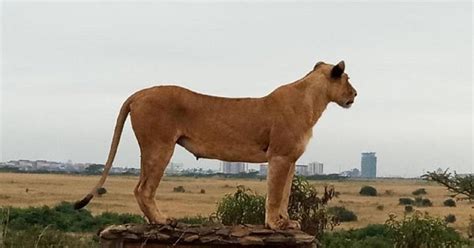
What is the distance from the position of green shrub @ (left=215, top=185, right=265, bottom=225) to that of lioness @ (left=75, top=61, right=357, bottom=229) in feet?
27.8

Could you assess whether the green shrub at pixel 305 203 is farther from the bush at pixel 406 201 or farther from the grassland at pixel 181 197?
the bush at pixel 406 201

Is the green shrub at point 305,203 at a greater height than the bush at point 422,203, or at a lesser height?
greater

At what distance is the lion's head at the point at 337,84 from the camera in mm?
4844

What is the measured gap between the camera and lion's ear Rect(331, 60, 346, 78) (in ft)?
15.8

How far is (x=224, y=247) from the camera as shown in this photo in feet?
15.1

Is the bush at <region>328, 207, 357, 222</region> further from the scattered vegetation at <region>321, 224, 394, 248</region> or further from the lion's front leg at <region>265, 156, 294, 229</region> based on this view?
the lion's front leg at <region>265, 156, 294, 229</region>

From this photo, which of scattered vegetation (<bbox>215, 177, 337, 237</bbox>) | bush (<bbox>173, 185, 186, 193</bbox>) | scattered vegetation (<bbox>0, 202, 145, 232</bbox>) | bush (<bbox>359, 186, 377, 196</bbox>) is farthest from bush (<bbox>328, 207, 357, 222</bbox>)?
scattered vegetation (<bbox>215, 177, 337, 237</bbox>)

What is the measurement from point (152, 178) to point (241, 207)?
1003 centimetres

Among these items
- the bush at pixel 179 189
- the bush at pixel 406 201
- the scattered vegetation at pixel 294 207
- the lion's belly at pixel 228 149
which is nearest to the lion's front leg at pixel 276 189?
the lion's belly at pixel 228 149

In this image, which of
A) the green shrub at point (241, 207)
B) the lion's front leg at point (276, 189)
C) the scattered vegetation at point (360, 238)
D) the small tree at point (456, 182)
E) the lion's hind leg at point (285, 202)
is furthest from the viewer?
the scattered vegetation at point (360, 238)

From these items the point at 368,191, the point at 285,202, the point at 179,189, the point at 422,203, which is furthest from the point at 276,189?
the point at 368,191

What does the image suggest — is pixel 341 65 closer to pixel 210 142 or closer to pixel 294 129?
pixel 294 129

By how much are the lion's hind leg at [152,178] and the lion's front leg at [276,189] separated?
0.59 metres

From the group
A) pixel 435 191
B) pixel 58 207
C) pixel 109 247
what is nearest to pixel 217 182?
pixel 435 191
